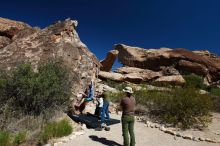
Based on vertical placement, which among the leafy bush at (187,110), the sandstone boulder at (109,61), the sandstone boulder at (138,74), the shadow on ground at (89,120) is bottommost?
the shadow on ground at (89,120)

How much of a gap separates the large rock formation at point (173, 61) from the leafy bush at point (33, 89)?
28.6 m

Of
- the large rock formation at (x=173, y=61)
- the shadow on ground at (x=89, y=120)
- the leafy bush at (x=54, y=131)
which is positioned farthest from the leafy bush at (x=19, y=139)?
the large rock formation at (x=173, y=61)

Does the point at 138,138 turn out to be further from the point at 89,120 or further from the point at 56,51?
the point at 56,51

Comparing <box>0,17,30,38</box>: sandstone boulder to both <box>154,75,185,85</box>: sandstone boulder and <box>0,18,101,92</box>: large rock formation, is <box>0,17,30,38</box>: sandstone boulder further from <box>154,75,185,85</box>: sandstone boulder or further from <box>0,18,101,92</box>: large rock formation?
<box>154,75,185,85</box>: sandstone boulder

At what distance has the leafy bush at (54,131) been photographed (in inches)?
322

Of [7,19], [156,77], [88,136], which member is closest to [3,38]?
[7,19]

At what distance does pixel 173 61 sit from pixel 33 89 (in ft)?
105

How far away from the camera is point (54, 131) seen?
8531 millimetres

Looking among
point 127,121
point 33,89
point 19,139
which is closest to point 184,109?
point 127,121

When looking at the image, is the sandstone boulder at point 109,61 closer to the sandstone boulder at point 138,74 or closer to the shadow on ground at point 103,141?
the sandstone boulder at point 138,74

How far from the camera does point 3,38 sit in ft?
56.3

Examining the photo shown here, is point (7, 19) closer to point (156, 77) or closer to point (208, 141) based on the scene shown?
point (208, 141)

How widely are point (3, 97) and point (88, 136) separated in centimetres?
363

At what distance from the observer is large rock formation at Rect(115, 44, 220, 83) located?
39.0 metres
